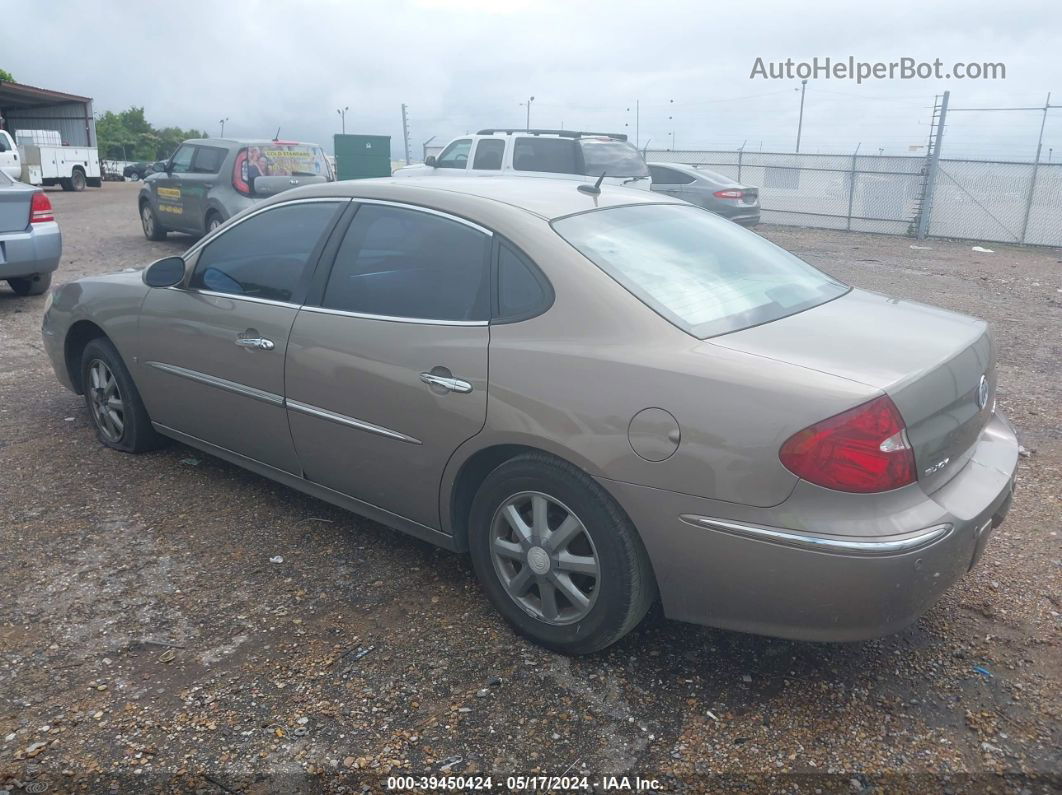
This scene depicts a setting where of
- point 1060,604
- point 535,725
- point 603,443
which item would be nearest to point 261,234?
point 603,443

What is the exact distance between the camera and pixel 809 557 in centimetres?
252

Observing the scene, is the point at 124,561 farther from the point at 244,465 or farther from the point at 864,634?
the point at 864,634

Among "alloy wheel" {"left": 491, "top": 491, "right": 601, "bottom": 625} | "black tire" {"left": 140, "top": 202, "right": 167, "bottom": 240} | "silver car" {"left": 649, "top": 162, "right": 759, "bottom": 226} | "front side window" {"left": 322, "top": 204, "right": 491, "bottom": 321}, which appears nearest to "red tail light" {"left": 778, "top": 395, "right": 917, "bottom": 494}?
"alloy wheel" {"left": 491, "top": 491, "right": 601, "bottom": 625}

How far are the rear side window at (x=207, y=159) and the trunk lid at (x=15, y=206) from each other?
3.82 m

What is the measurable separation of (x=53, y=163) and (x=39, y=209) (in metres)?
24.5

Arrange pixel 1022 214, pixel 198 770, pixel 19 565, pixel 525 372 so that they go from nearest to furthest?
pixel 198 770 → pixel 525 372 → pixel 19 565 → pixel 1022 214

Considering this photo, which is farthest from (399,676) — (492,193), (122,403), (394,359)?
(122,403)

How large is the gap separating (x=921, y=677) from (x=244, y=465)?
3.01 m

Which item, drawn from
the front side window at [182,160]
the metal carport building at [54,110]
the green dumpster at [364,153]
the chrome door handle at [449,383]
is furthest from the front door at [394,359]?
the metal carport building at [54,110]

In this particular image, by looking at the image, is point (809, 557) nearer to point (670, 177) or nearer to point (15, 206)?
point (15, 206)

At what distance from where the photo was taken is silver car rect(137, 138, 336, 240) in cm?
1212

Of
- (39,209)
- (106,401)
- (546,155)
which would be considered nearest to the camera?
Result: (106,401)

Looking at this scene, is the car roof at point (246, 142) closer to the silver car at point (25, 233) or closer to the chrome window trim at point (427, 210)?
the silver car at point (25, 233)

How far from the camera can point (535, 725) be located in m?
2.76
